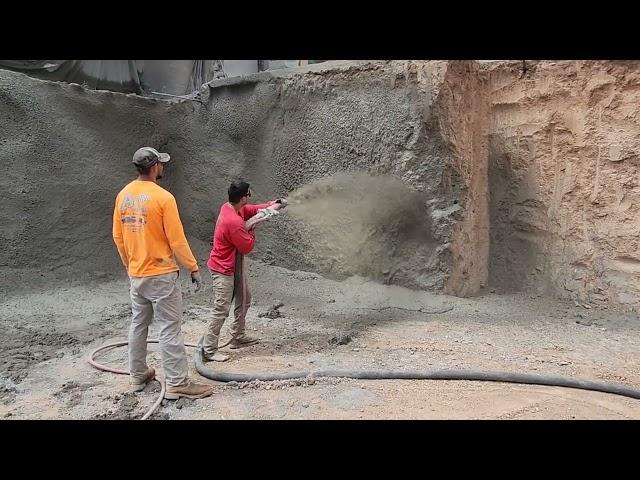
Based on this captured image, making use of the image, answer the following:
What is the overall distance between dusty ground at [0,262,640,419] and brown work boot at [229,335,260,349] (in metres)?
0.13

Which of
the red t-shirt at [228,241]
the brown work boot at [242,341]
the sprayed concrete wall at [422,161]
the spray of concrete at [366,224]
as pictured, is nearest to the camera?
the red t-shirt at [228,241]

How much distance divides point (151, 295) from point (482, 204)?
4272 millimetres

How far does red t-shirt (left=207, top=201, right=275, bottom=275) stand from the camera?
168 inches

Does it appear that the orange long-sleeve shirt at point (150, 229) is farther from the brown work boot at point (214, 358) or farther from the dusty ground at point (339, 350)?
the brown work boot at point (214, 358)

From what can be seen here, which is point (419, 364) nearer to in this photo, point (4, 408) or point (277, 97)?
point (4, 408)

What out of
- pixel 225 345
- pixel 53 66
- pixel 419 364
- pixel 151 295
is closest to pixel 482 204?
pixel 419 364

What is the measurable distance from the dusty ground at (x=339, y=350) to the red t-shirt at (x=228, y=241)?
863 millimetres

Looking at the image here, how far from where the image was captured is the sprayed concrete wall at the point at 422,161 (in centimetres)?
543

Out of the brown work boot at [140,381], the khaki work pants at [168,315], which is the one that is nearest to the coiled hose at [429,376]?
the brown work boot at [140,381]

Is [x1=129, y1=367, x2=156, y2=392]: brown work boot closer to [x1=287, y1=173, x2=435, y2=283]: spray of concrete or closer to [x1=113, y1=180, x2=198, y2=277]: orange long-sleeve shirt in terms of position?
[x1=113, y1=180, x2=198, y2=277]: orange long-sleeve shirt

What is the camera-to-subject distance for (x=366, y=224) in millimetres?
6297

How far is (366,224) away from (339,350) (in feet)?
7.13

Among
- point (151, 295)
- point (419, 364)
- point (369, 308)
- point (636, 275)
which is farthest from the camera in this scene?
point (369, 308)

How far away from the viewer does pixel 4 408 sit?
3576 millimetres
